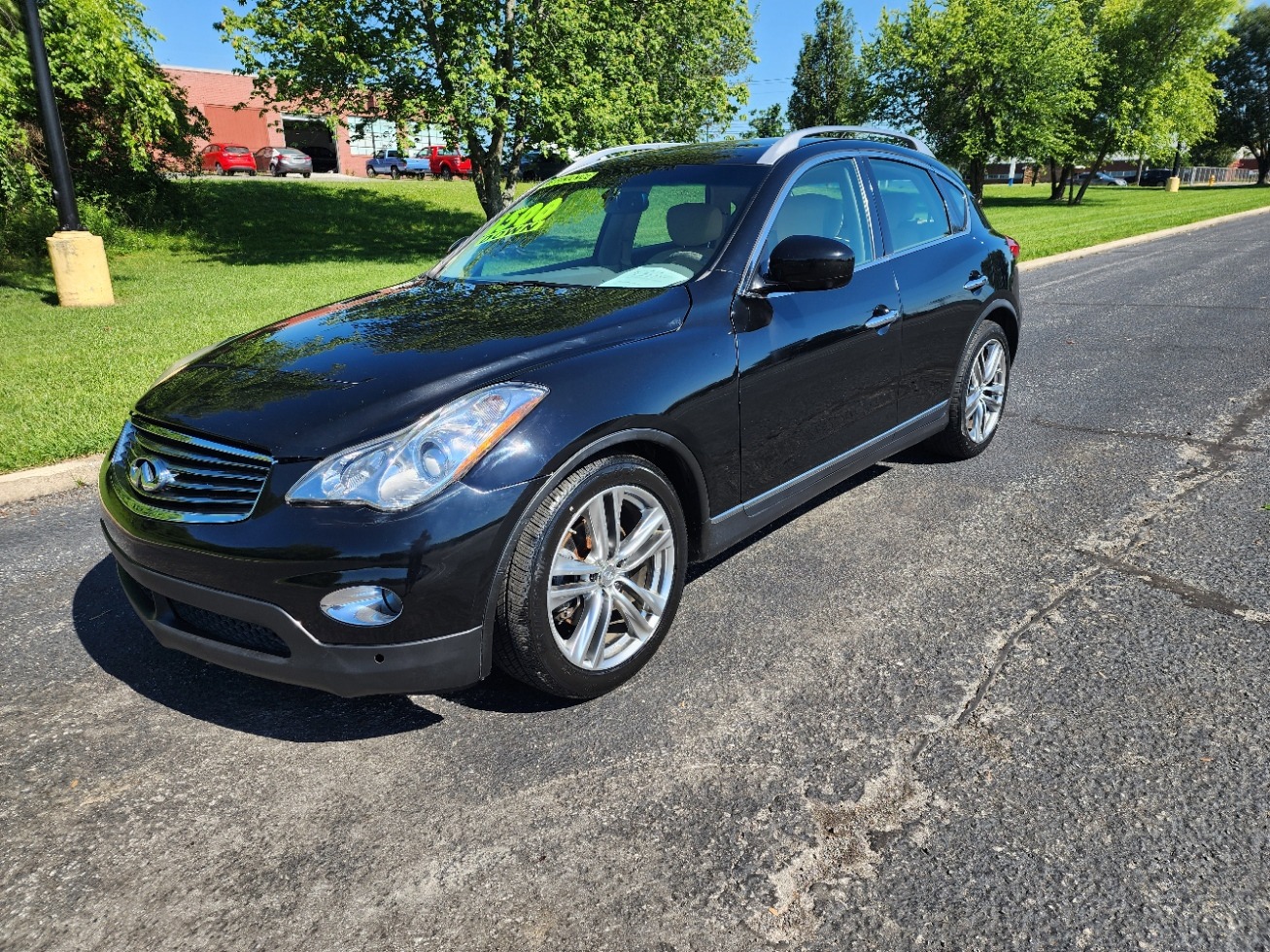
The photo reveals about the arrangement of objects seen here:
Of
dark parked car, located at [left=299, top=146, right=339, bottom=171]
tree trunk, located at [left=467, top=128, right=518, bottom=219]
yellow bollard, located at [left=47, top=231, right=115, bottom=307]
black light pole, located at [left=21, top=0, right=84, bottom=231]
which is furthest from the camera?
dark parked car, located at [left=299, top=146, right=339, bottom=171]

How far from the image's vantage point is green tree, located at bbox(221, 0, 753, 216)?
15.9 meters

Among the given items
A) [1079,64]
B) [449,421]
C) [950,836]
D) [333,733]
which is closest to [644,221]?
[449,421]

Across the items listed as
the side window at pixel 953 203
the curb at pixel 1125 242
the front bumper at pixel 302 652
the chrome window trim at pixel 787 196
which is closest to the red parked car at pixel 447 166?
the curb at pixel 1125 242

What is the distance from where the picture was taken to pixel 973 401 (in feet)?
16.9

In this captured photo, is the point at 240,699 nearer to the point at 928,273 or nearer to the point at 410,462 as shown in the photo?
the point at 410,462

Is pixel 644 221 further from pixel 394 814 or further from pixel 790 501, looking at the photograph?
pixel 394 814

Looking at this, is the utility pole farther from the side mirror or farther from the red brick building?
the red brick building

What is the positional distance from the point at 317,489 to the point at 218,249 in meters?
18.4

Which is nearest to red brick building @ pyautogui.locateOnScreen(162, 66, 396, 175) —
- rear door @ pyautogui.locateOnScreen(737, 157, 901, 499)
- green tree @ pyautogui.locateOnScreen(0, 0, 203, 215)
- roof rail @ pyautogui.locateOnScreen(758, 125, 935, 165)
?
green tree @ pyautogui.locateOnScreen(0, 0, 203, 215)

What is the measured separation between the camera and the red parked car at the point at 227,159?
125 ft

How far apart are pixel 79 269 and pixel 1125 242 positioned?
61.4ft

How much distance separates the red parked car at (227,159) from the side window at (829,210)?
39829 mm

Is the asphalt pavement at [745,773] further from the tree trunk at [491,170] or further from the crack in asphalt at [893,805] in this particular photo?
the tree trunk at [491,170]

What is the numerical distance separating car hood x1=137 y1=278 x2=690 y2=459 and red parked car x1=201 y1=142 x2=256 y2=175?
3976 centimetres
